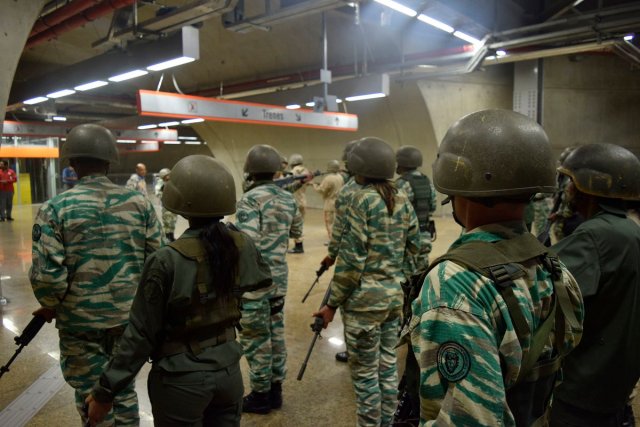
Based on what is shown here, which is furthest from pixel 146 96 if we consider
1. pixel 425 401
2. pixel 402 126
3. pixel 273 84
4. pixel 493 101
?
pixel 493 101

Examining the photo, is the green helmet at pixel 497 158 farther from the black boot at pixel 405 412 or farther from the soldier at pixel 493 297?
the black boot at pixel 405 412

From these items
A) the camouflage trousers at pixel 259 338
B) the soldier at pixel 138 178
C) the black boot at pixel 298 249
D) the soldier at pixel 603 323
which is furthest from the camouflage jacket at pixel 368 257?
the soldier at pixel 138 178

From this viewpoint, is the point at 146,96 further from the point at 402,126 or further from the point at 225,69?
the point at 402,126

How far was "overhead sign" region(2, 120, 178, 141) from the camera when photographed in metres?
11.8

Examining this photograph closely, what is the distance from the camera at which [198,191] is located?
6.31 ft

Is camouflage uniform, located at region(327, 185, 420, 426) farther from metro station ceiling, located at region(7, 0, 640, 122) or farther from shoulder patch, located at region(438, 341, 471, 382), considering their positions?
metro station ceiling, located at region(7, 0, 640, 122)

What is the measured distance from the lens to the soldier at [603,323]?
1703mm

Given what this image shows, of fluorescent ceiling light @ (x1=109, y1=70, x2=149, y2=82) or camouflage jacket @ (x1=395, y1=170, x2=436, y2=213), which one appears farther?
fluorescent ceiling light @ (x1=109, y1=70, x2=149, y2=82)

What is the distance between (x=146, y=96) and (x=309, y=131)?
9290 millimetres

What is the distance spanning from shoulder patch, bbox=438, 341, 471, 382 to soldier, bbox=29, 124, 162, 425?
1.98 m

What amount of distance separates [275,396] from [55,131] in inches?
500

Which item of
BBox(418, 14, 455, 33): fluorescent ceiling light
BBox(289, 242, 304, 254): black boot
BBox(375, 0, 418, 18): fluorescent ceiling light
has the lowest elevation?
BBox(289, 242, 304, 254): black boot

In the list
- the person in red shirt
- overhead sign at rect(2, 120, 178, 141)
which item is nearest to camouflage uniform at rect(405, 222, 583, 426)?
overhead sign at rect(2, 120, 178, 141)

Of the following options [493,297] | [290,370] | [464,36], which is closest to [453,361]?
[493,297]
